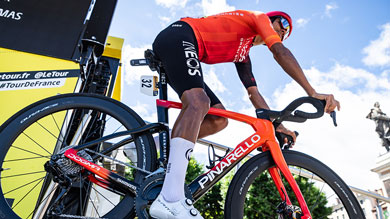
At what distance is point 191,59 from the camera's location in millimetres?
2023

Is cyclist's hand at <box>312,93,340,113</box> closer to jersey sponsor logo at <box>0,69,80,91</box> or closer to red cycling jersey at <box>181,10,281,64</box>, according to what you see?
red cycling jersey at <box>181,10,281,64</box>

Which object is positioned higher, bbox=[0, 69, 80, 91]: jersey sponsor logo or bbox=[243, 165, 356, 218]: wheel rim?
bbox=[0, 69, 80, 91]: jersey sponsor logo

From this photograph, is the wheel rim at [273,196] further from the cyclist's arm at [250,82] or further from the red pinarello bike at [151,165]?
the cyclist's arm at [250,82]

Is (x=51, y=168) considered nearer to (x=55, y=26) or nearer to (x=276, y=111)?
(x=276, y=111)

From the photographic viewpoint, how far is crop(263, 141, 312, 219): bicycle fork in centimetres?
191

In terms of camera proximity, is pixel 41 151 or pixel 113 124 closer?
pixel 113 124

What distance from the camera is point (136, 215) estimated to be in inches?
66.6

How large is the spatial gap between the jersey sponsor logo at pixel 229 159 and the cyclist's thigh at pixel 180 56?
0.49 m

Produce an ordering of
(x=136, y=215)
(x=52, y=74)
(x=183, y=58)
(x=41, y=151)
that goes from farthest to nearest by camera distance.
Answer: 1. (x=52, y=74)
2. (x=41, y=151)
3. (x=183, y=58)
4. (x=136, y=215)

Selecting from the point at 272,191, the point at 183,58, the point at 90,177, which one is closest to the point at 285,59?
the point at 183,58

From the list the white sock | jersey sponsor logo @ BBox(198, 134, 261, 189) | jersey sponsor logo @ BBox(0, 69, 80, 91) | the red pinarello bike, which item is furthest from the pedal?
jersey sponsor logo @ BBox(0, 69, 80, 91)

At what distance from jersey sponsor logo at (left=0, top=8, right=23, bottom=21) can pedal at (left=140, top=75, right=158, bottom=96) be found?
2.60 m

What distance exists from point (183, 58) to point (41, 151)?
2137 millimetres

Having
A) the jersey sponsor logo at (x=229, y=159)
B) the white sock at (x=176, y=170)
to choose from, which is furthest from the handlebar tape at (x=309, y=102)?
the white sock at (x=176, y=170)
